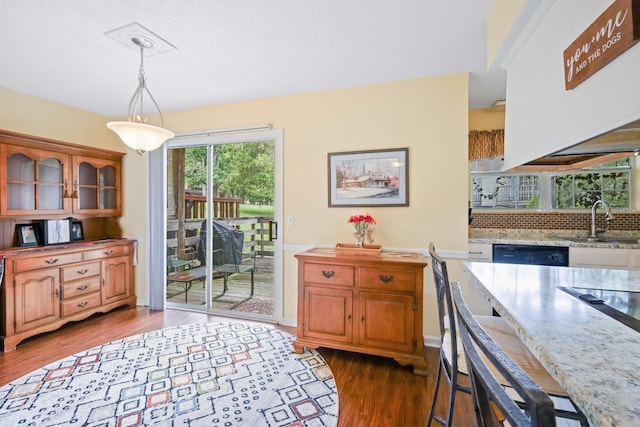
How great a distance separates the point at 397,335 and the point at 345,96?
2.32 metres

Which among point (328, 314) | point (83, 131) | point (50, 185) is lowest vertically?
point (328, 314)

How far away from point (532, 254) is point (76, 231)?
16.7ft

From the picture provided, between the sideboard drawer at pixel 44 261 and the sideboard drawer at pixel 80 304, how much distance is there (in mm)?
429

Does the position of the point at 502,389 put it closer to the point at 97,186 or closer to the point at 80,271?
the point at 80,271

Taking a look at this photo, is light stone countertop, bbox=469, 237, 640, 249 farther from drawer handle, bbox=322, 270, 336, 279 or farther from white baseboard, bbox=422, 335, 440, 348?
drawer handle, bbox=322, 270, 336, 279

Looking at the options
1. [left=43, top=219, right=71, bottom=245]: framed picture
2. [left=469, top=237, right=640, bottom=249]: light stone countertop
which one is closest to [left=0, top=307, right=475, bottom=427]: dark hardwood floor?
[left=43, top=219, right=71, bottom=245]: framed picture

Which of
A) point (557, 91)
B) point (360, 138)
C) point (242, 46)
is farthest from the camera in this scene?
point (360, 138)

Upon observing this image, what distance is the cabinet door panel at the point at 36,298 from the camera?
2654 mm

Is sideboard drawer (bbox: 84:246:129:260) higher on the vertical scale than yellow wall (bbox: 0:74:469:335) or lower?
lower

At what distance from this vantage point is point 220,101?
3342 millimetres

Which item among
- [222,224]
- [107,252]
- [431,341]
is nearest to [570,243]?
[431,341]

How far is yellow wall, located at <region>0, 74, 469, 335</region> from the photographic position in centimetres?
266

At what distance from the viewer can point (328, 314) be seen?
8.00 ft

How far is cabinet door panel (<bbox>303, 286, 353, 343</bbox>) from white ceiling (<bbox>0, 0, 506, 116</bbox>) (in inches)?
77.4
